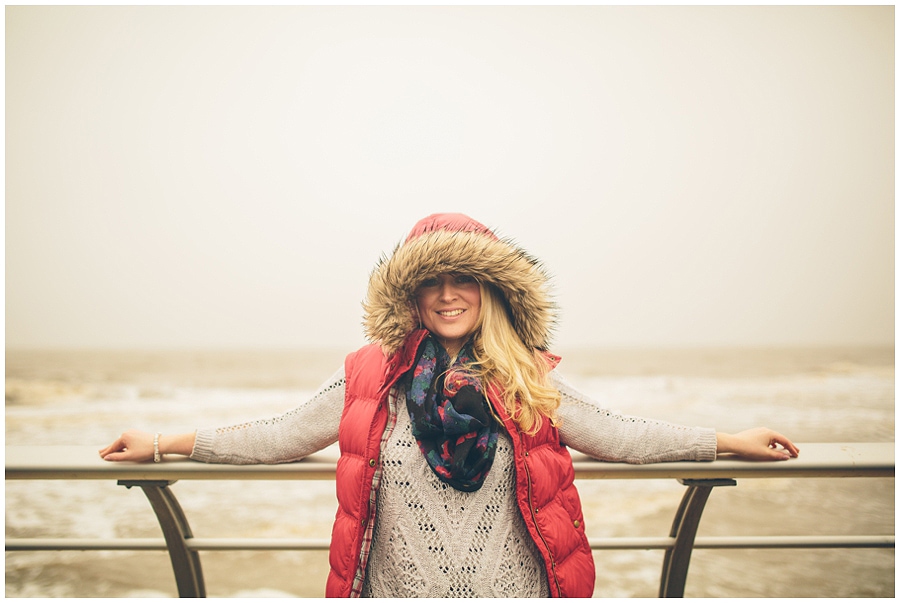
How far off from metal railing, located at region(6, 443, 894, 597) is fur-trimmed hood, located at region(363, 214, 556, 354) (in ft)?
1.21

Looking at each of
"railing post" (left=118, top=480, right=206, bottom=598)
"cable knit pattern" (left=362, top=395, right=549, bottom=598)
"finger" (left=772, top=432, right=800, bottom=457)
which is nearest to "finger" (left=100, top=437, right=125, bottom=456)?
"railing post" (left=118, top=480, right=206, bottom=598)

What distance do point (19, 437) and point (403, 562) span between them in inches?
567

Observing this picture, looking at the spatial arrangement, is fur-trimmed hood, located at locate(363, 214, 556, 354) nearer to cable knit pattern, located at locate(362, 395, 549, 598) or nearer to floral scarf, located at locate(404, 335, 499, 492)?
floral scarf, located at locate(404, 335, 499, 492)

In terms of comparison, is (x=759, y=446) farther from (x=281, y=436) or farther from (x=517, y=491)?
(x=281, y=436)

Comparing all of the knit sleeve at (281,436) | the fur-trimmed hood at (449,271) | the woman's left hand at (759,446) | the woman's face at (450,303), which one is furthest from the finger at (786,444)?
the knit sleeve at (281,436)

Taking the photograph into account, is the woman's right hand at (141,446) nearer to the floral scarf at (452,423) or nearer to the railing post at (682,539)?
the floral scarf at (452,423)

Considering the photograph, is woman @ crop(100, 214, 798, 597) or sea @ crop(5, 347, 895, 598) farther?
→ sea @ crop(5, 347, 895, 598)

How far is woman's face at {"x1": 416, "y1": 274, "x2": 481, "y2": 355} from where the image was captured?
4.53 feet

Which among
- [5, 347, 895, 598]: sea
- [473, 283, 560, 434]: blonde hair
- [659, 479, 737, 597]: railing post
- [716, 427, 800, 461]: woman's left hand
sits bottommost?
[5, 347, 895, 598]: sea

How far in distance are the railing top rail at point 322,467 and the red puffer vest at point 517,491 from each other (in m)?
0.07

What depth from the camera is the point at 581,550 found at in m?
1.34

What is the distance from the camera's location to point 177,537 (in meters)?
1.36

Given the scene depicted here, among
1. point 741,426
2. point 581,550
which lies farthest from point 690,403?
point 581,550

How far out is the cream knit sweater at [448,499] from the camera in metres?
1.23
